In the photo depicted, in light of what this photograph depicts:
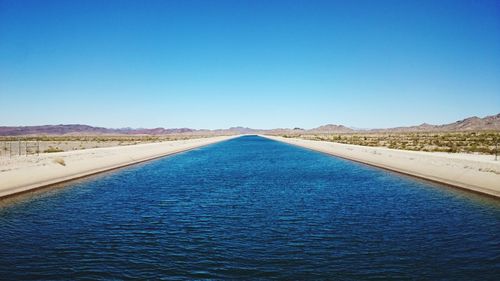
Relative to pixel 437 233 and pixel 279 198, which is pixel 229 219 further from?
pixel 437 233

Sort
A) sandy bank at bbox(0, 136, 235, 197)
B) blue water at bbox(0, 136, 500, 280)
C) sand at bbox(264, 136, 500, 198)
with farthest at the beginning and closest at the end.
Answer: sandy bank at bbox(0, 136, 235, 197), sand at bbox(264, 136, 500, 198), blue water at bbox(0, 136, 500, 280)

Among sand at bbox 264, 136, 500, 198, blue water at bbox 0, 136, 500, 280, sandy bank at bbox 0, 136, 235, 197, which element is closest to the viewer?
blue water at bbox 0, 136, 500, 280

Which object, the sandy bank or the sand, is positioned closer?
the sand

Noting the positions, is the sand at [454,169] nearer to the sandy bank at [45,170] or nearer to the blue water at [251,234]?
the blue water at [251,234]

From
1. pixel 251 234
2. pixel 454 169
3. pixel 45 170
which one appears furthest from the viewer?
pixel 45 170

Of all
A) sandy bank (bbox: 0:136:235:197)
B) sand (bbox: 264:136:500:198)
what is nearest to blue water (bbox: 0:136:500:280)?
sand (bbox: 264:136:500:198)

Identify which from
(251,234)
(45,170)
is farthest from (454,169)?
(45,170)

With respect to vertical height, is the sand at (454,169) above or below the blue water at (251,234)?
above

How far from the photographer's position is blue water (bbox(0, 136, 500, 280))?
9.04 m

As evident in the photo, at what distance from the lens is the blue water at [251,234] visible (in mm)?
9039

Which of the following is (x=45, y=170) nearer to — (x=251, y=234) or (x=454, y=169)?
(x=251, y=234)

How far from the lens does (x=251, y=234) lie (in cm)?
1216

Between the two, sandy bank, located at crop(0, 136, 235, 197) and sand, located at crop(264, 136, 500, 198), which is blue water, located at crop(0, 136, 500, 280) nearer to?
sand, located at crop(264, 136, 500, 198)

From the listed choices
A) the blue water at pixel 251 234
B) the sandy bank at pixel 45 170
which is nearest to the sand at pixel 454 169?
the blue water at pixel 251 234
